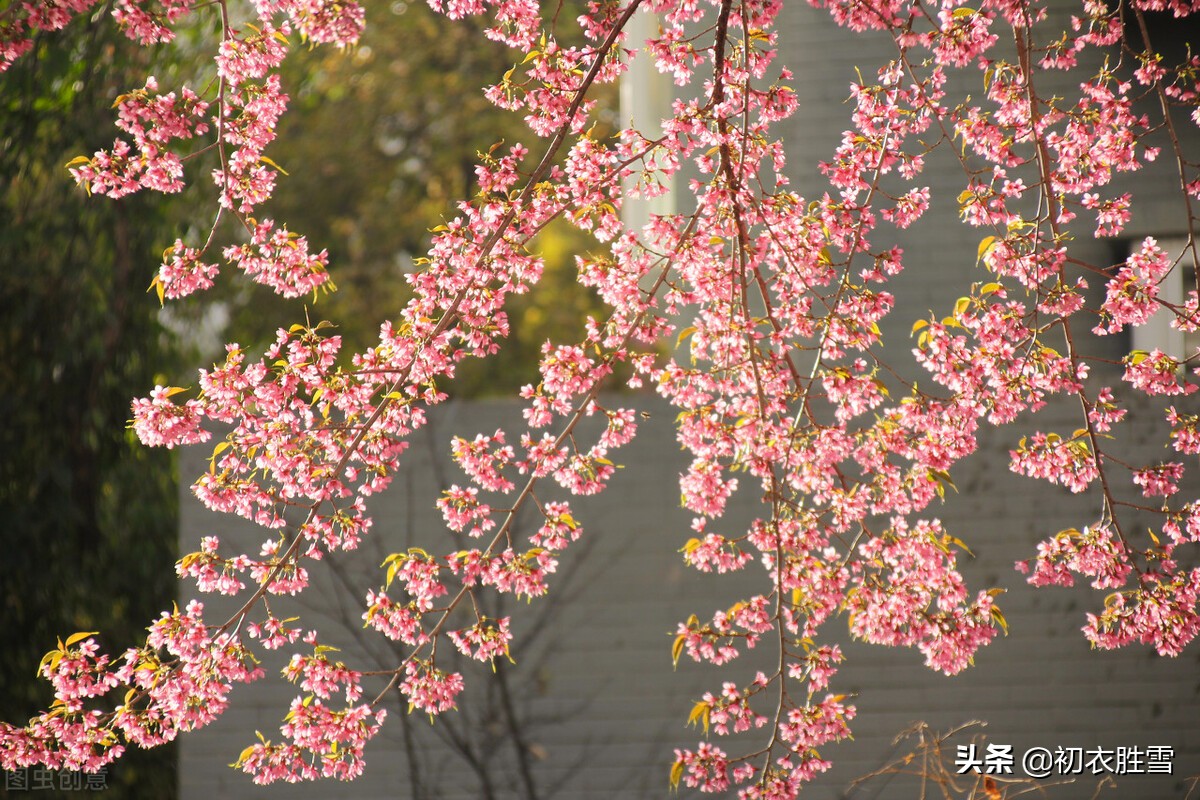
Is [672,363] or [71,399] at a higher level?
[71,399]

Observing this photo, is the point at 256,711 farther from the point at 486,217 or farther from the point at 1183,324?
the point at 1183,324

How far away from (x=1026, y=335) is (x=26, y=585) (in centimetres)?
351

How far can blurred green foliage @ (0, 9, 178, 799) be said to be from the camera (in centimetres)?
408

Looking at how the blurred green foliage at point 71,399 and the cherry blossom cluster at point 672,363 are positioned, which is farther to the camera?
the blurred green foliage at point 71,399

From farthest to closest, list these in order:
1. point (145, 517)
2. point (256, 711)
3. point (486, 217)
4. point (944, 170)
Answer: point (145, 517) < point (944, 170) < point (256, 711) < point (486, 217)

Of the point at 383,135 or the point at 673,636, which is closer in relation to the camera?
the point at 673,636

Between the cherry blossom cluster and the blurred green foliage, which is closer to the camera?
the cherry blossom cluster

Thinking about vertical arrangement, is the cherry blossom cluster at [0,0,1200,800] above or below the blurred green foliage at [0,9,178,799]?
below

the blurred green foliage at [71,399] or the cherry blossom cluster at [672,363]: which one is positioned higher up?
the blurred green foliage at [71,399]

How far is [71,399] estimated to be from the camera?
4211 mm

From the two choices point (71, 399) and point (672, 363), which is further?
point (71, 399)

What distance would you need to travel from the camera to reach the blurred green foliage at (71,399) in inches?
161

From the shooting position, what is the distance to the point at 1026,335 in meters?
2.17

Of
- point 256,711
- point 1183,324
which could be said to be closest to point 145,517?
point 256,711
